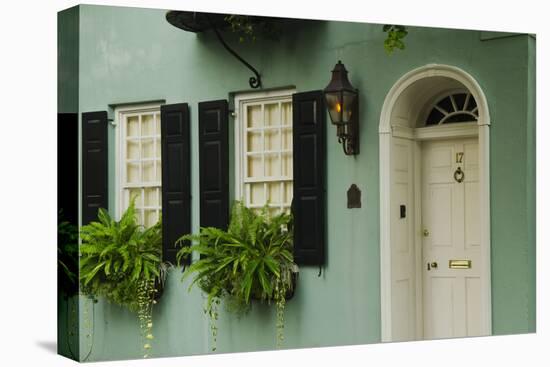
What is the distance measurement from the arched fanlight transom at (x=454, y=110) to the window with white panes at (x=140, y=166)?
2813mm

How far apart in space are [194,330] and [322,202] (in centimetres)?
155

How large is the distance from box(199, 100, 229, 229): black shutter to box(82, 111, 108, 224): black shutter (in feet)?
2.78

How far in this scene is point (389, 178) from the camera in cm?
886

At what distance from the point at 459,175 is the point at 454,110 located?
2.04 ft

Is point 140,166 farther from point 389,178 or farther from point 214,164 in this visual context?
point 389,178

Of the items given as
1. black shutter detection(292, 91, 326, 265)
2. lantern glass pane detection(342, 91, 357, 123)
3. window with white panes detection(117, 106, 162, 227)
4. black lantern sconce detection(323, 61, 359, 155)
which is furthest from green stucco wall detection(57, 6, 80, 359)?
lantern glass pane detection(342, 91, 357, 123)

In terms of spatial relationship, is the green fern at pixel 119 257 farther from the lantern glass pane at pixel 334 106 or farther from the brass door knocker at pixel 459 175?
the brass door knocker at pixel 459 175

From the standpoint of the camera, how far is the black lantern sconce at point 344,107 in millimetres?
8586

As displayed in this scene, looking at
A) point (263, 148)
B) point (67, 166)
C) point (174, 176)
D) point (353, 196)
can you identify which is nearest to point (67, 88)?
point (67, 166)

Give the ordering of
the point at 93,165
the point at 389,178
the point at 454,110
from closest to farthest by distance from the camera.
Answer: the point at 93,165 < the point at 389,178 < the point at 454,110

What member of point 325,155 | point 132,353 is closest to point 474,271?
point 325,155

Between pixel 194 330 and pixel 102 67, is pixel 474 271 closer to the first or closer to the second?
pixel 194 330

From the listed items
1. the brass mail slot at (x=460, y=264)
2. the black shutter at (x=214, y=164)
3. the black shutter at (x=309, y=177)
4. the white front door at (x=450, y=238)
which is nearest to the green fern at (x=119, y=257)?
the black shutter at (x=214, y=164)

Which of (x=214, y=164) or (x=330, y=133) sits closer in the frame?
(x=214, y=164)
